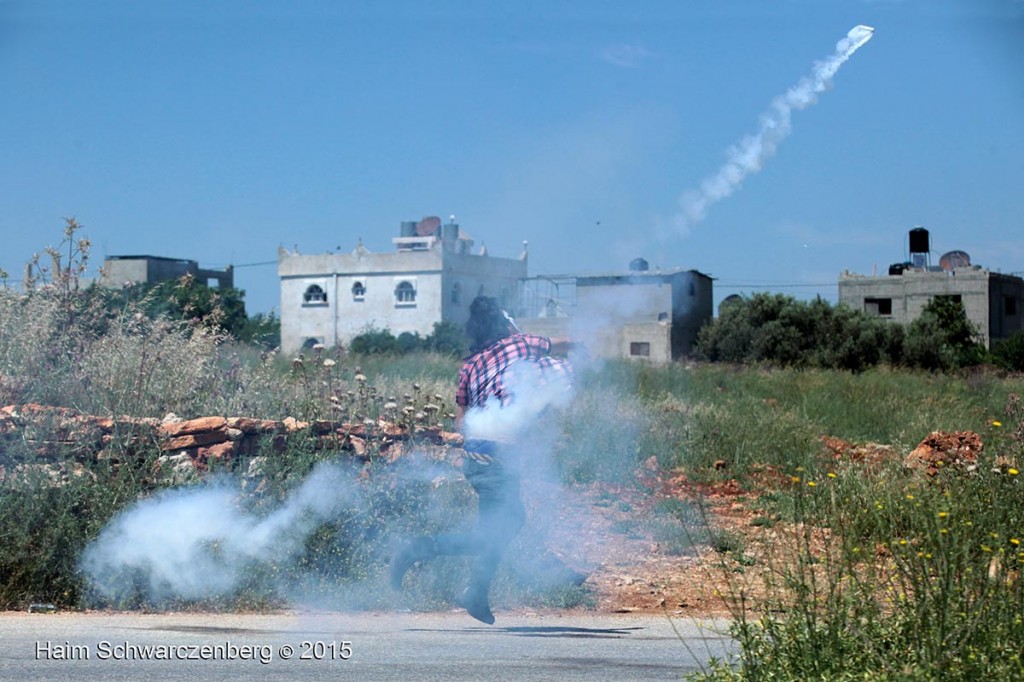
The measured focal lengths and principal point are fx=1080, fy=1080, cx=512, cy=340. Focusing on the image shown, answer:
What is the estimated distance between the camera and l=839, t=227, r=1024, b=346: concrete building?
62.3 metres

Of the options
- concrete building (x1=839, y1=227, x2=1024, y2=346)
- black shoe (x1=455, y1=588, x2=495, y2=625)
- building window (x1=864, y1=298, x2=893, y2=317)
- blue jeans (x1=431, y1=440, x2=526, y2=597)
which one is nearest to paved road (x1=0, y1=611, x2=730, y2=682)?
black shoe (x1=455, y1=588, x2=495, y2=625)

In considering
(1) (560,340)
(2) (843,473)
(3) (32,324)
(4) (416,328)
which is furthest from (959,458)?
(4) (416,328)

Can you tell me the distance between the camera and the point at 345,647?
6688 millimetres

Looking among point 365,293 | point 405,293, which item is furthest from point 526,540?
point 365,293

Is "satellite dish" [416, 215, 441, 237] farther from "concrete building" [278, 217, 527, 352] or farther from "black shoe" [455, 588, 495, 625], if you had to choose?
"black shoe" [455, 588, 495, 625]

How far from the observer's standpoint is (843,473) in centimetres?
1095

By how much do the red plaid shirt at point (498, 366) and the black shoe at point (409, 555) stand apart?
1078mm

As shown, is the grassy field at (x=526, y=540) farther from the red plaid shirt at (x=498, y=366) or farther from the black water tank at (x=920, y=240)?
the black water tank at (x=920, y=240)

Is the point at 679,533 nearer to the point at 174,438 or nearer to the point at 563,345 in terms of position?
the point at 563,345

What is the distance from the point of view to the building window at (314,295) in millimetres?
66188

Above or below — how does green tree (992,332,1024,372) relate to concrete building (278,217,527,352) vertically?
below

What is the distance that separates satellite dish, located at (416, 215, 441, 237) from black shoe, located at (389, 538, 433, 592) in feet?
158

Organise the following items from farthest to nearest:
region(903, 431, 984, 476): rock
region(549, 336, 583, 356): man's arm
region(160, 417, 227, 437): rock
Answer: region(903, 431, 984, 476): rock < region(549, 336, 583, 356): man's arm < region(160, 417, 227, 437): rock

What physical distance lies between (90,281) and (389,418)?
4.22 m
